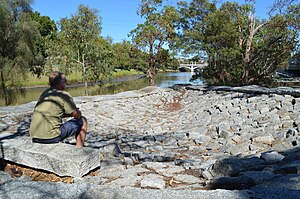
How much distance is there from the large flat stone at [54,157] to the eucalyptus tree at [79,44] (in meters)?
11.4

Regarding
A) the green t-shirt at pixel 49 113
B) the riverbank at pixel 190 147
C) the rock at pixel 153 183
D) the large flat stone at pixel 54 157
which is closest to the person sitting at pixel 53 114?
the green t-shirt at pixel 49 113

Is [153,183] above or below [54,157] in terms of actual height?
below

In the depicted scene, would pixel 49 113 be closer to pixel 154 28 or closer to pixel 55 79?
pixel 55 79

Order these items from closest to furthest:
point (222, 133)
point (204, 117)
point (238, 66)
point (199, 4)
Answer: point (222, 133)
point (204, 117)
point (238, 66)
point (199, 4)

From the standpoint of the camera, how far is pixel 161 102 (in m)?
10.4

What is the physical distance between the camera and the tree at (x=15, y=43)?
14.9m

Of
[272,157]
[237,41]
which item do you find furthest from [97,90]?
[272,157]

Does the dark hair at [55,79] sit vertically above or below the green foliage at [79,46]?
below

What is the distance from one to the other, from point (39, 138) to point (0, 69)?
13.9m

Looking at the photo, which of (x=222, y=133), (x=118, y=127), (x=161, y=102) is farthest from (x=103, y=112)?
(x=222, y=133)

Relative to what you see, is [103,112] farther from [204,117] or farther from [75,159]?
[75,159]

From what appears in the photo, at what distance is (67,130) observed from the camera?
3.35 metres

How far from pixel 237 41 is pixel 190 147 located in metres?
9.55

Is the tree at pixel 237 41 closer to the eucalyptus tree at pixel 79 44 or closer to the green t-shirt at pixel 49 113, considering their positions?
the eucalyptus tree at pixel 79 44
